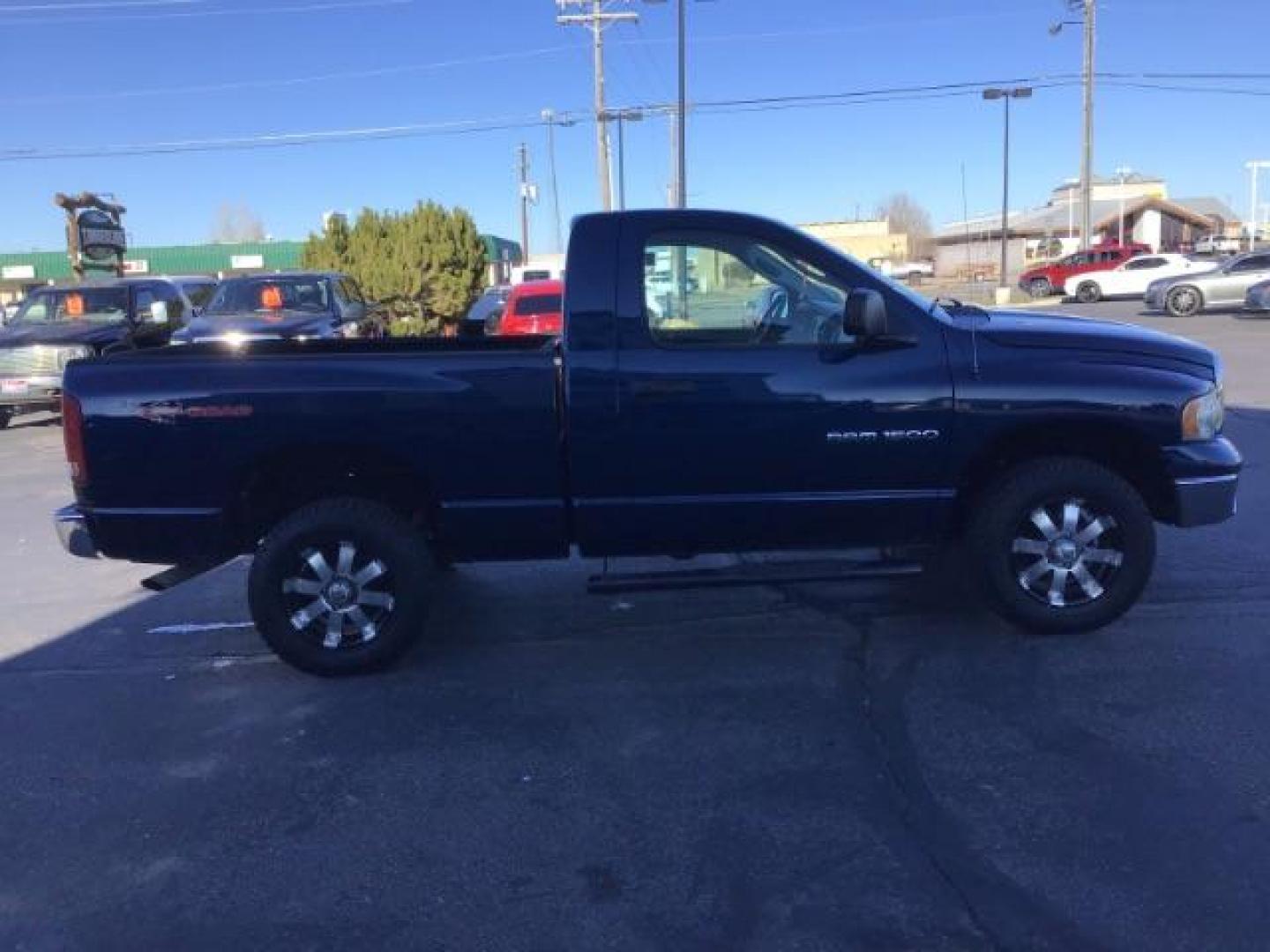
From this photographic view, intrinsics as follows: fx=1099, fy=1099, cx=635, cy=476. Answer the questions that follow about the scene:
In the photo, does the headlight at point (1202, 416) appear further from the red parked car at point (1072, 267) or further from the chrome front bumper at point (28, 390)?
the red parked car at point (1072, 267)

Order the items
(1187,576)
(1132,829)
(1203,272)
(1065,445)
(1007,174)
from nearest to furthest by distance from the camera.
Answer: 1. (1132,829)
2. (1065,445)
3. (1187,576)
4. (1203,272)
5. (1007,174)

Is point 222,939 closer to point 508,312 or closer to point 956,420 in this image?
A: point 956,420

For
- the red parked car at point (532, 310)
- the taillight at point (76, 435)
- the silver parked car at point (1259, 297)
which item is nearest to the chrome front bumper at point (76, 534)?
the taillight at point (76, 435)

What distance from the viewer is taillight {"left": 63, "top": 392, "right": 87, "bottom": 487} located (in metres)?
4.71

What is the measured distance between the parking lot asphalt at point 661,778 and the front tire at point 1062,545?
0.18 metres

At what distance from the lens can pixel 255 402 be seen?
4711 mm

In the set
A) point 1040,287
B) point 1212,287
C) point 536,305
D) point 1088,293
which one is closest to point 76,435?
point 536,305

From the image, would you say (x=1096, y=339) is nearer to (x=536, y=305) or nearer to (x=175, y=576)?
(x=175, y=576)

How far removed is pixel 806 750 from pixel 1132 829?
1.13 metres

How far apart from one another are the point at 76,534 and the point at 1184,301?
2765 cm

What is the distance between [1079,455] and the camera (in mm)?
5160

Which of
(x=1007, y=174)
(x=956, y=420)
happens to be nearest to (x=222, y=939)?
(x=956, y=420)

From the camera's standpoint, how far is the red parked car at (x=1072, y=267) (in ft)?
123

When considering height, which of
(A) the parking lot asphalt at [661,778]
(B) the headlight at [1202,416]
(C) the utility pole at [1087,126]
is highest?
(C) the utility pole at [1087,126]
